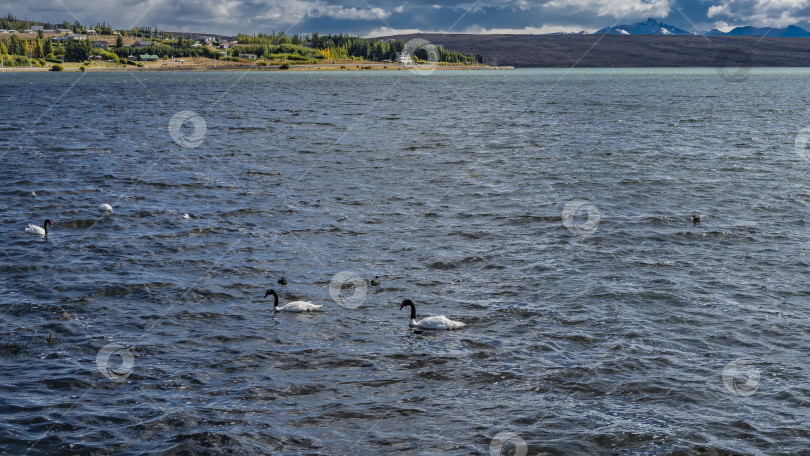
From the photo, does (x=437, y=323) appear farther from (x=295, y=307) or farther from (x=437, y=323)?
(x=295, y=307)

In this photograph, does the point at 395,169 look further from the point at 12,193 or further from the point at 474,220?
the point at 12,193

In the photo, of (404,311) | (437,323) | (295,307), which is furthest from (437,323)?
(295,307)

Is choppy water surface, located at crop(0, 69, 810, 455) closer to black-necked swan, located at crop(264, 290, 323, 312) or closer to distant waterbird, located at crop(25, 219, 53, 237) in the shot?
distant waterbird, located at crop(25, 219, 53, 237)

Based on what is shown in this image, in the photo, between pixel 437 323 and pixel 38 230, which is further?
pixel 38 230

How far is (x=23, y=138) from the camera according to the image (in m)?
59.8

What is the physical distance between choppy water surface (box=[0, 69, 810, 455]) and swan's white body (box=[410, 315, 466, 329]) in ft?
1.09

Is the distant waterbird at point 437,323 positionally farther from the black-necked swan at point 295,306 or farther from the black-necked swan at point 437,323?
the black-necked swan at point 295,306

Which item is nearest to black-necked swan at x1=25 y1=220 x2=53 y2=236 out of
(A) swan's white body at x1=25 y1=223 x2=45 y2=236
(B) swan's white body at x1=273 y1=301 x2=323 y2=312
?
(A) swan's white body at x1=25 y1=223 x2=45 y2=236

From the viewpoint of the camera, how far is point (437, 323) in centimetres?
1894

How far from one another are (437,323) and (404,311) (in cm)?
178

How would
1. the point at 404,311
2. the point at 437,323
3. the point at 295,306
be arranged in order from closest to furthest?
the point at 437,323 < the point at 295,306 < the point at 404,311

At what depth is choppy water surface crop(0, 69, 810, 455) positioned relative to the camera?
46.2ft

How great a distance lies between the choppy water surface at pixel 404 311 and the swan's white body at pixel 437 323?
33cm

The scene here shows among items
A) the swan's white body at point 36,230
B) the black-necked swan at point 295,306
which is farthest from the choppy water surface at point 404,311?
the black-necked swan at point 295,306
